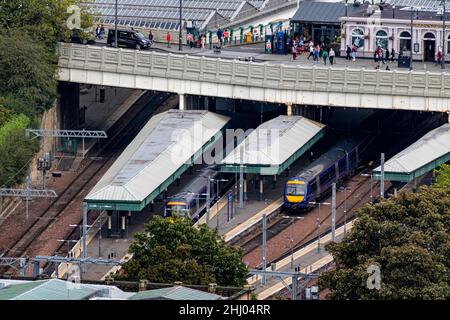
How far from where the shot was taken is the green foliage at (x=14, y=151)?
158 meters

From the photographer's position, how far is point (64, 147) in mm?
174750

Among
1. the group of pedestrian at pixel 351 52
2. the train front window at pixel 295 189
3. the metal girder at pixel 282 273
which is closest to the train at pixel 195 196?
the train front window at pixel 295 189

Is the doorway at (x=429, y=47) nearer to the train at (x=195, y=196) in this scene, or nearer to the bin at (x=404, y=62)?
the bin at (x=404, y=62)

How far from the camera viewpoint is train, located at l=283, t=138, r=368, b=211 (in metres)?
156

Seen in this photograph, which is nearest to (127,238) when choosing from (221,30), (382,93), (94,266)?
(94,266)

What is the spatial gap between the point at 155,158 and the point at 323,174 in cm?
1244

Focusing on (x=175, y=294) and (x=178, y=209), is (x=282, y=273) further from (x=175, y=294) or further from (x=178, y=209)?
(x=175, y=294)

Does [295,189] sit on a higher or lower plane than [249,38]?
lower

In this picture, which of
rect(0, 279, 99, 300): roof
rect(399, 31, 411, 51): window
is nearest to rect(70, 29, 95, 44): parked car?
rect(399, 31, 411, 51): window

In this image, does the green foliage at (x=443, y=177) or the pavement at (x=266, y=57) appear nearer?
the green foliage at (x=443, y=177)

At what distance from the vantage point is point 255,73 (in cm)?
16938

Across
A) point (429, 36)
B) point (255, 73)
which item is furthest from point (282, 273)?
point (429, 36)

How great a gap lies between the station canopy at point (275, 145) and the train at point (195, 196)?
211 cm

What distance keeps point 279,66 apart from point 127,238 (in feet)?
81.5
